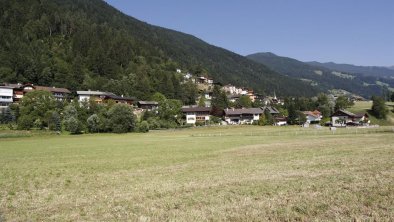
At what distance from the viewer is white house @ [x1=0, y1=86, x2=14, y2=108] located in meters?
132

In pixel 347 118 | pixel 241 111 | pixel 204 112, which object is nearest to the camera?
pixel 347 118

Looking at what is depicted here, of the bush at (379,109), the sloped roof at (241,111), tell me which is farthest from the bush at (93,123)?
the bush at (379,109)

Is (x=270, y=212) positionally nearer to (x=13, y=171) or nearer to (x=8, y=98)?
(x=13, y=171)

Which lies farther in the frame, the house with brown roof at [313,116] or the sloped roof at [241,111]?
the house with brown roof at [313,116]

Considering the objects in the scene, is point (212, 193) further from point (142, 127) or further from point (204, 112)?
point (204, 112)

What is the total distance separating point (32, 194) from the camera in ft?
58.4

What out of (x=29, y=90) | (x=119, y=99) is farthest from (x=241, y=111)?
(x=29, y=90)

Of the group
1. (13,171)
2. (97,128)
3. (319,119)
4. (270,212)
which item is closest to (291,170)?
(270,212)

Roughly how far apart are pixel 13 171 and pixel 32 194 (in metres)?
10.8

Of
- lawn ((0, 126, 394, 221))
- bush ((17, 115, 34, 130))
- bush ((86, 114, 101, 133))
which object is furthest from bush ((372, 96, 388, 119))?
lawn ((0, 126, 394, 221))

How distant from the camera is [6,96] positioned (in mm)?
133875

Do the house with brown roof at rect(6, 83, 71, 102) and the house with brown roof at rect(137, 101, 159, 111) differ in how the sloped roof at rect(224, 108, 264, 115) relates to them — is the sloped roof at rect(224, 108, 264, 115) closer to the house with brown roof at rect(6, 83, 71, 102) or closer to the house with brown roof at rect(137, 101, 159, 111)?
the house with brown roof at rect(137, 101, 159, 111)

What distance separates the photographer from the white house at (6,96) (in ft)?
435

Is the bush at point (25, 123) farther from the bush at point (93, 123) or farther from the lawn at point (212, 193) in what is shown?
the lawn at point (212, 193)
